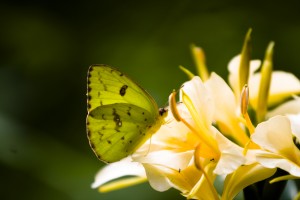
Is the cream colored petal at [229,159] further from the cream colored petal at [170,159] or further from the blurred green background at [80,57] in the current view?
the blurred green background at [80,57]

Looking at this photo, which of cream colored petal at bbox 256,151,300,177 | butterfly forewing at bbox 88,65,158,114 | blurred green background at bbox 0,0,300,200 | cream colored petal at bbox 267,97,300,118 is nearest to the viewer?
cream colored petal at bbox 256,151,300,177

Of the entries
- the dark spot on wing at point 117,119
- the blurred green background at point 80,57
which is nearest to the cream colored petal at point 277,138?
the dark spot on wing at point 117,119

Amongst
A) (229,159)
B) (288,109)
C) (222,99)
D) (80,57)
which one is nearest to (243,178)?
(229,159)

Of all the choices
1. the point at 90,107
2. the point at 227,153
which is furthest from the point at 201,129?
the point at 90,107


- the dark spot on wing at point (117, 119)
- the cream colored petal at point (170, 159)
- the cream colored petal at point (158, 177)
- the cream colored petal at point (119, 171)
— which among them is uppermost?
the dark spot on wing at point (117, 119)

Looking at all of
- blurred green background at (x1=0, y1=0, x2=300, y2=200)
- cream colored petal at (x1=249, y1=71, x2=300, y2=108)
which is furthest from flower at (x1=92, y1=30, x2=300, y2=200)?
blurred green background at (x1=0, y1=0, x2=300, y2=200)

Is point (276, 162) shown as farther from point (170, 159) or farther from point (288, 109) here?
point (288, 109)

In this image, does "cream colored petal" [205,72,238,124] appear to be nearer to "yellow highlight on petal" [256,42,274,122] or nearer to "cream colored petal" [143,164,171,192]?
"yellow highlight on petal" [256,42,274,122]

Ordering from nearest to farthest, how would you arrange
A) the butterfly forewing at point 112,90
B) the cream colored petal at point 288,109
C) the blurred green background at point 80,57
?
the butterfly forewing at point 112,90 < the cream colored petal at point 288,109 < the blurred green background at point 80,57
